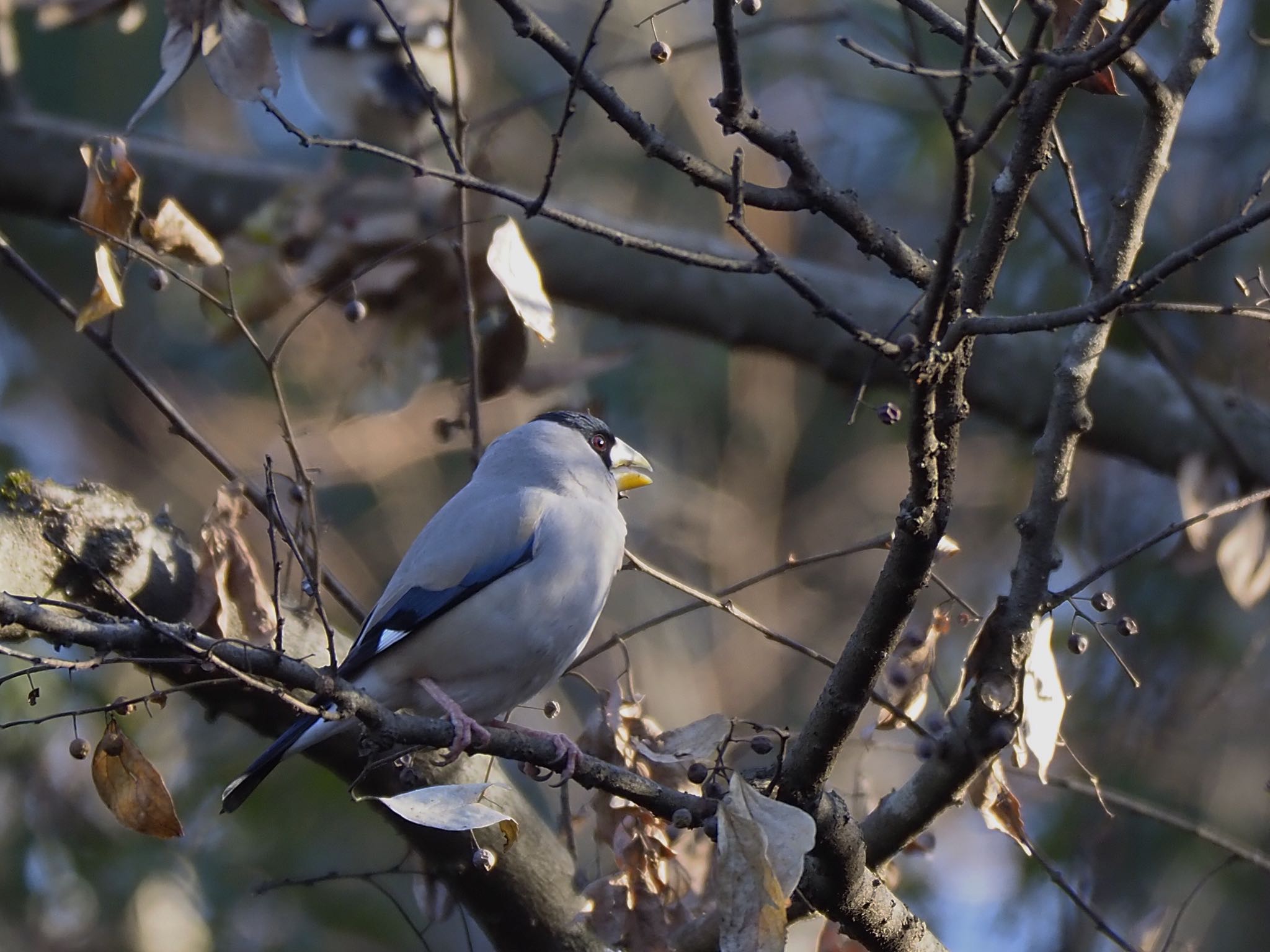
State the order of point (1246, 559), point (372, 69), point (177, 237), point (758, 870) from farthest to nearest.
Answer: point (372, 69), point (1246, 559), point (177, 237), point (758, 870)

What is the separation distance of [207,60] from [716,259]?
1.70 m

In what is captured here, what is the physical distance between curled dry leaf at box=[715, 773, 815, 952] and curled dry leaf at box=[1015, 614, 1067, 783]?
0.75m

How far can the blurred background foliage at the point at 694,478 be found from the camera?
22.3ft

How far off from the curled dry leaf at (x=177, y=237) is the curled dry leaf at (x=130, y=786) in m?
1.42

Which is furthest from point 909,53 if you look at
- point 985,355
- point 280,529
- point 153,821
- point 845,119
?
point 845,119

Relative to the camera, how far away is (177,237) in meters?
3.58

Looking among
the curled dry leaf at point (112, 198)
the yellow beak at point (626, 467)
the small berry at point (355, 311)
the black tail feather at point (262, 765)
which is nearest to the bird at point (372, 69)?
the yellow beak at point (626, 467)

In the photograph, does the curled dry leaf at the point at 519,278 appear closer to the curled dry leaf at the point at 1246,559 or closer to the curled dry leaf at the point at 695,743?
the curled dry leaf at the point at 695,743

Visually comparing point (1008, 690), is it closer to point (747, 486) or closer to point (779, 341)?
point (779, 341)

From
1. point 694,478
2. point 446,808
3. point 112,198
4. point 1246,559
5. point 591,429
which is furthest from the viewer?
point 694,478

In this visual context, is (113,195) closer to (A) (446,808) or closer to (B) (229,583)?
(B) (229,583)

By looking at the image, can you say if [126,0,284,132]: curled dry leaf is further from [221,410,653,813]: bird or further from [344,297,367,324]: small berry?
[221,410,653,813]: bird

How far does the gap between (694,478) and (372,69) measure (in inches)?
157

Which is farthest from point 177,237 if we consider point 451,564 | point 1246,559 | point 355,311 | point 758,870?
point 1246,559
